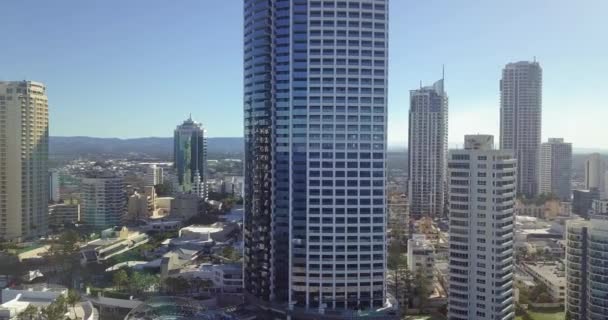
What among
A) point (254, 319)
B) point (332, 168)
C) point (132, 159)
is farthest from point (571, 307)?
point (132, 159)

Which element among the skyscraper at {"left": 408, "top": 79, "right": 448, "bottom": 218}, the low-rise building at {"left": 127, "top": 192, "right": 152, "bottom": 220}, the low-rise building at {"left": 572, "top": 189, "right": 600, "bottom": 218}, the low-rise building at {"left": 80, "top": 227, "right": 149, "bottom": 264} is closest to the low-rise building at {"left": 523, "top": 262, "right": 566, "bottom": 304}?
the low-rise building at {"left": 572, "top": 189, "right": 600, "bottom": 218}

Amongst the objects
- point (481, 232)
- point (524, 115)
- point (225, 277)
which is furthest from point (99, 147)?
point (524, 115)

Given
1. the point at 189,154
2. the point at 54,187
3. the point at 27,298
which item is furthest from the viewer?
the point at 189,154

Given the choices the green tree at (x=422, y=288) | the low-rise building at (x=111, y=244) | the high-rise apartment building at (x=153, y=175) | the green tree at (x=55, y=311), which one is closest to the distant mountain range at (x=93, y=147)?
the high-rise apartment building at (x=153, y=175)

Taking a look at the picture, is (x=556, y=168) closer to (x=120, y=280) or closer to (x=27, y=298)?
(x=120, y=280)

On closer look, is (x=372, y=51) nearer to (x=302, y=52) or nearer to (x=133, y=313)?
(x=302, y=52)
